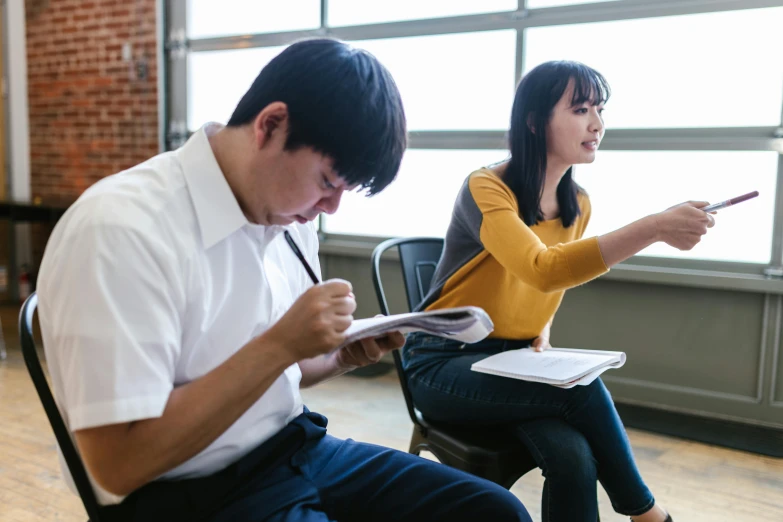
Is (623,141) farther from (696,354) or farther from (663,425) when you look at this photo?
(663,425)

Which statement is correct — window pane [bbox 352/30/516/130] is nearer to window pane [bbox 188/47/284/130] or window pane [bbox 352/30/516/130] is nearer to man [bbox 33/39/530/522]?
window pane [bbox 188/47/284/130]

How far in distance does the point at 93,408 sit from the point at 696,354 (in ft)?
8.67

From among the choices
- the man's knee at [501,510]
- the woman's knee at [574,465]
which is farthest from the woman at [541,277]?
the man's knee at [501,510]

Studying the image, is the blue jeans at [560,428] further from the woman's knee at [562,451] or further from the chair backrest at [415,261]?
the chair backrest at [415,261]

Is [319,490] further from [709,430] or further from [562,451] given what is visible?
[709,430]

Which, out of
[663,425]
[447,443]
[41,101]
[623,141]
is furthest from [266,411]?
[41,101]

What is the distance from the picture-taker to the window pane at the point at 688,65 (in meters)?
2.64

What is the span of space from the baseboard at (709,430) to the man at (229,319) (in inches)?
75.9

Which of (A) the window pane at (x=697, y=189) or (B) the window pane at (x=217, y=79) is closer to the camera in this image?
(A) the window pane at (x=697, y=189)

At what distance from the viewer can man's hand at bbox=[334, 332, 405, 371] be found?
3.43 ft

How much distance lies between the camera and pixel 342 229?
12.6 ft

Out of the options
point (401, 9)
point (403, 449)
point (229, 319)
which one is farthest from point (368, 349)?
point (401, 9)

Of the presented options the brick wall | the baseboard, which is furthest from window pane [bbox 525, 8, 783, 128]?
the brick wall

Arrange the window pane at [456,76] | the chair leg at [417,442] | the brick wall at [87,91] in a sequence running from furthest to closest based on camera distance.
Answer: the brick wall at [87,91]
the window pane at [456,76]
the chair leg at [417,442]
